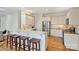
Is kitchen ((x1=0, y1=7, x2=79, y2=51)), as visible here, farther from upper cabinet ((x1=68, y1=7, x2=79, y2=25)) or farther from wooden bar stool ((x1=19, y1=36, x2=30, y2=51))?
wooden bar stool ((x1=19, y1=36, x2=30, y2=51))

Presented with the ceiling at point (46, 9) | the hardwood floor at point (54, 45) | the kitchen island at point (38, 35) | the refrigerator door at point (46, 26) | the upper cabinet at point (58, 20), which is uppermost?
the ceiling at point (46, 9)

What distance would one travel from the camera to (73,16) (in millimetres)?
1451

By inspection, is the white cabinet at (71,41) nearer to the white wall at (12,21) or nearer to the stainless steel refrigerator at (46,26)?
the stainless steel refrigerator at (46,26)

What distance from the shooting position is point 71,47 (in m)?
1.43

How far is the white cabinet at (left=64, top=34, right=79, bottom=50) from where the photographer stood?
4.58 ft

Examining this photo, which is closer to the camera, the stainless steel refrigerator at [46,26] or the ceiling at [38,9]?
the ceiling at [38,9]

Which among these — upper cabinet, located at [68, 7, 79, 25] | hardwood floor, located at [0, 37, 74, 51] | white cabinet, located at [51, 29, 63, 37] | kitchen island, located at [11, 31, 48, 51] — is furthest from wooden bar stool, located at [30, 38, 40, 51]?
upper cabinet, located at [68, 7, 79, 25]

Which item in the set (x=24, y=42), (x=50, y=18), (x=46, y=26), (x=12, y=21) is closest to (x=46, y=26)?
(x=46, y=26)

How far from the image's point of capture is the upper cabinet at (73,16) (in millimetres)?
1387

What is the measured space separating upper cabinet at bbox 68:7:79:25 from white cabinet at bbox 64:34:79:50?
0.69 ft

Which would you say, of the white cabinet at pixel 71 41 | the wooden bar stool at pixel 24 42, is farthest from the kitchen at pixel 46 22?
the wooden bar stool at pixel 24 42

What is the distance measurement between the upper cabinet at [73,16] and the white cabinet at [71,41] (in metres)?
0.21

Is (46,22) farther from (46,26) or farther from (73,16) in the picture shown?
(73,16)
